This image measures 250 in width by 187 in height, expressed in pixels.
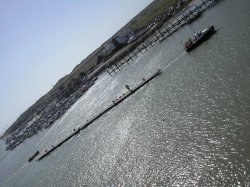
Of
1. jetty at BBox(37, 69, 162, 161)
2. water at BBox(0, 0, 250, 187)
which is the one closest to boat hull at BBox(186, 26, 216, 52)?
water at BBox(0, 0, 250, 187)

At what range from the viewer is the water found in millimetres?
32844

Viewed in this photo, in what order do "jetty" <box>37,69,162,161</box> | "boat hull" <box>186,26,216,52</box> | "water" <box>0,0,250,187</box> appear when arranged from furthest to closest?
1. "jetty" <box>37,69,162,161</box>
2. "boat hull" <box>186,26,216,52</box>
3. "water" <box>0,0,250,187</box>

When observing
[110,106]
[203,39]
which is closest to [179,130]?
[203,39]

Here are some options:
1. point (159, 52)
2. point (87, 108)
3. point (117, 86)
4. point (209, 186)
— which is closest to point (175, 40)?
point (159, 52)

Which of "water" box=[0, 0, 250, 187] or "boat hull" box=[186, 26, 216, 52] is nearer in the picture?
"water" box=[0, 0, 250, 187]

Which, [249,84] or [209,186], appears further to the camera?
[249,84]

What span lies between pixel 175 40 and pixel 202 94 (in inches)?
1932

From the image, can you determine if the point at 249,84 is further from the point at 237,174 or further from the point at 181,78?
the point at 181,78

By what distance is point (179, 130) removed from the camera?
139ft

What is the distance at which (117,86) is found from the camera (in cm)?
9781

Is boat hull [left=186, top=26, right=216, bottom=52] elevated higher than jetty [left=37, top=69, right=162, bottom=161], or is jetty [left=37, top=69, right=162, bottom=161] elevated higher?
jetty [left=37, top=69, right=162, bottom=161]

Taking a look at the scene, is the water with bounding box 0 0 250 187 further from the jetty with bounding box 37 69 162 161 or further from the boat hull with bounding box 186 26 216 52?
the jetty with bounding box 37 69 162 161

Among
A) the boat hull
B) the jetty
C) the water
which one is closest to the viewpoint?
the water

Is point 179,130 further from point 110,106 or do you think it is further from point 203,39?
point 110,106
